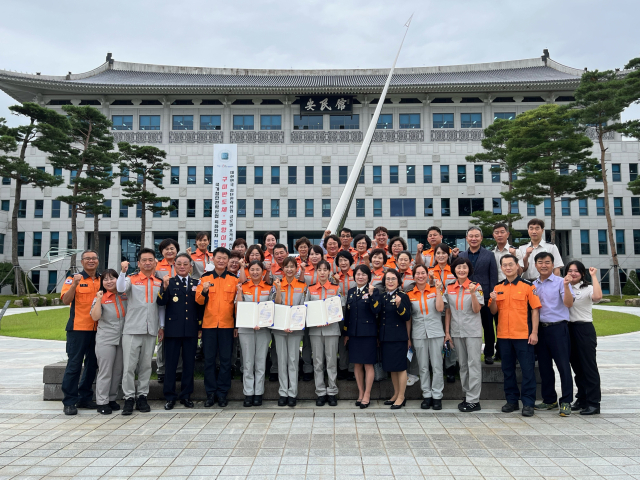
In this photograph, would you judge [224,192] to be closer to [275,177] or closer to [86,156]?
[275,177]

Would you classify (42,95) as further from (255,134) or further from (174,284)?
(174,284)

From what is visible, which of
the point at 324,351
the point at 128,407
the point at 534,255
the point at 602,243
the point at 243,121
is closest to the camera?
the point at 128,407

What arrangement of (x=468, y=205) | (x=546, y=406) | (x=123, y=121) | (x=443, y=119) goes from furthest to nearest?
(x=123, y=121) → (x=443, y=119) → (x=468, y=205) → (x=546, y=406)

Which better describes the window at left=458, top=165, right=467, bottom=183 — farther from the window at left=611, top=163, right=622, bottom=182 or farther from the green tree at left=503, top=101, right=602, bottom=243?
the window at left=611, top=163, right=622, bottom=182

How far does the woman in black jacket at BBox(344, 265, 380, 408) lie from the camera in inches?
193

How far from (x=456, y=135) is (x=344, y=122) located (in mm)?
7929

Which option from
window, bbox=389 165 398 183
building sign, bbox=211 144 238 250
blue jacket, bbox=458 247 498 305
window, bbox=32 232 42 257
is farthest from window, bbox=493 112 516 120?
window, bbox=32 232 42 257

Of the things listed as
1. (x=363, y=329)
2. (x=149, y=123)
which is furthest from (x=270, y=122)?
(x=363, y=329)

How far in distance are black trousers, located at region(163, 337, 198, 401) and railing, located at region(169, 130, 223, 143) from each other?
27649mm

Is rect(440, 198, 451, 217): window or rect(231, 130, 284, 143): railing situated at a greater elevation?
rect(231, 130, 284, 143): railing

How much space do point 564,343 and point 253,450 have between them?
3479 mm

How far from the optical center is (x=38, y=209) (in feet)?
100

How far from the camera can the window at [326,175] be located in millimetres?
30219

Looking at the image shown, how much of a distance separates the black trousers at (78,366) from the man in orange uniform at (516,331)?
4621mm
